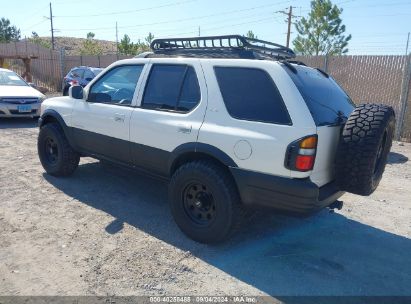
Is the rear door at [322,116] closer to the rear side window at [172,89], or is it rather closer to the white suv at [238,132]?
the white suv at [238,132]

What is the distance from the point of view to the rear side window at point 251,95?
2.98 m

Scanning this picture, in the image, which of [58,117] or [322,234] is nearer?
[322,234]

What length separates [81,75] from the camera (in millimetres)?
15867

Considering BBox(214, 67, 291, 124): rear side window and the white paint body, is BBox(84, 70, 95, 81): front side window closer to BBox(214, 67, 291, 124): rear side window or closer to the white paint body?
the white paint body

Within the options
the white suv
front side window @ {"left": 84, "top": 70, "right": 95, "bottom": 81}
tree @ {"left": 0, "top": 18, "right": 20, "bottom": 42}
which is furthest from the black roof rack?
tree @ {"left": 0, "top": 18, "right": 20, "bottom": 42}

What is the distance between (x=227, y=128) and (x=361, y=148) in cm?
116

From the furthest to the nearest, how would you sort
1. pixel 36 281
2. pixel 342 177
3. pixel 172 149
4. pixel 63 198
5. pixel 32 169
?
pixel 32 169 < pixel 63 198 < pixel 172 149 < pixel 342 177 < pixel 36 281

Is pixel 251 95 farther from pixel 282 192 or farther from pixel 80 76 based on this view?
pixel 80 76

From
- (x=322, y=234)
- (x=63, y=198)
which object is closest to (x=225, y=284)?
(x=322, y=234)

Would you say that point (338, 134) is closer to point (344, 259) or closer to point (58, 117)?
point (344, 259)

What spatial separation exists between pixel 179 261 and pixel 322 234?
1677mm

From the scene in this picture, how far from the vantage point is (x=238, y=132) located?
3.10 m

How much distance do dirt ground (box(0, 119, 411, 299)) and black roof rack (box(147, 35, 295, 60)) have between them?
1.88 metres

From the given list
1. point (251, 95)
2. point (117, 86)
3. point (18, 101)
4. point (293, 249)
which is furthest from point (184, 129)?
point (18, 101)
